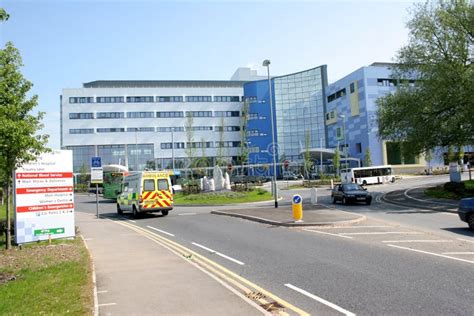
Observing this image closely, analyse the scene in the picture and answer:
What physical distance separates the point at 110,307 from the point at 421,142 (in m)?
25.9

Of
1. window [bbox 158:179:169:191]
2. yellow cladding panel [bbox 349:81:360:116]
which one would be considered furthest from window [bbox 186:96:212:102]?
window [bbox 158:179:169:191]

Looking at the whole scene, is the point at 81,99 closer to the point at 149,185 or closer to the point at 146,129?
the point at 146,129

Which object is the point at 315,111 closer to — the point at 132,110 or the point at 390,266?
the point at 132,110

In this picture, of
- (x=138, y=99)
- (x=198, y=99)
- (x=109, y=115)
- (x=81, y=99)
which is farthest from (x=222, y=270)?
(x=81, y=99)

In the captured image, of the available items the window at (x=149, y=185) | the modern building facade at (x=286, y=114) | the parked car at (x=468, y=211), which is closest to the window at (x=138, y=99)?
the modern building facade at (x=286, y=114)

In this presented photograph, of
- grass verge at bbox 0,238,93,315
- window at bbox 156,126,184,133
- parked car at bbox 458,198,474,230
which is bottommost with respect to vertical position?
grass verge at bbox 0,238,93,315

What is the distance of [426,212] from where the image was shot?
20984 mm

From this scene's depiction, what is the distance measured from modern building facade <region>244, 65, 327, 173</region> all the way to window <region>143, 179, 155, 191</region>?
6971cm

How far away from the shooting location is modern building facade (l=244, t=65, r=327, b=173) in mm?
90812

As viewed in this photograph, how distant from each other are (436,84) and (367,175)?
27.4 m

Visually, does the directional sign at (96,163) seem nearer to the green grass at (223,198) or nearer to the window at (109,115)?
the green grass at (223,198)

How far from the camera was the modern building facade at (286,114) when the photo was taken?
90812 mm

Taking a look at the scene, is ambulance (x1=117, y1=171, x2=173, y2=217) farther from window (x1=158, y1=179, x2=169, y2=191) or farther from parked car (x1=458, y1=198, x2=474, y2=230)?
parked car (x1=458, y1=198, x2=474, y2=230)

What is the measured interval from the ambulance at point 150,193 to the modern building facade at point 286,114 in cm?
6918
